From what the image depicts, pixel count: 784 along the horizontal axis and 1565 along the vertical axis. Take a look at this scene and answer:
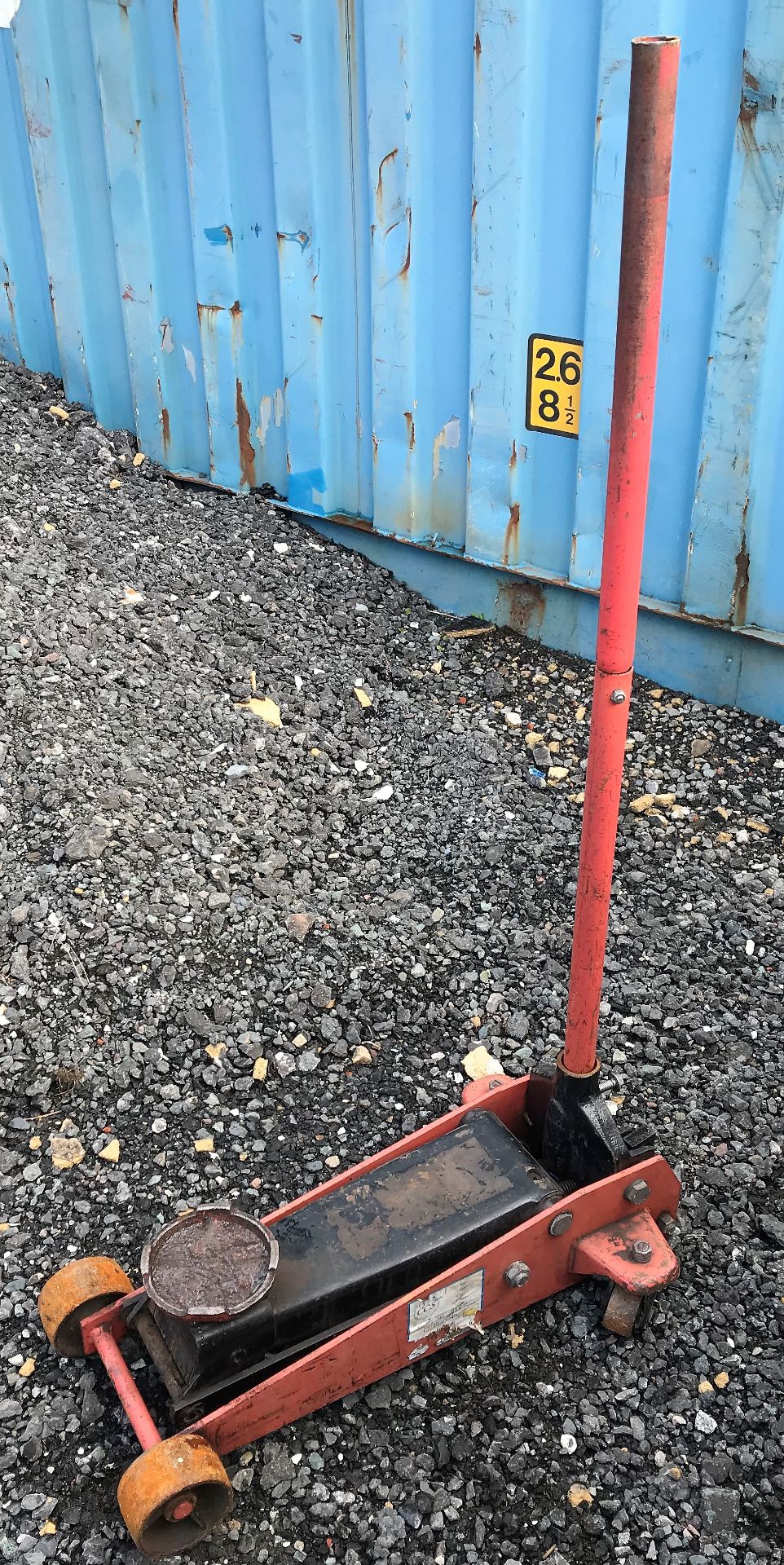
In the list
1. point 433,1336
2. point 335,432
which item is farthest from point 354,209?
point 433,1336

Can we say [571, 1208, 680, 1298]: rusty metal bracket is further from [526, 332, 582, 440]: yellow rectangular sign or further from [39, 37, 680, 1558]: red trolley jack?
[526, 332, 582, 440]: yellow rectangular sign

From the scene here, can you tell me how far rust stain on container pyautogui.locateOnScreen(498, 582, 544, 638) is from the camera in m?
4.99

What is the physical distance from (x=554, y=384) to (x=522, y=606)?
91cm

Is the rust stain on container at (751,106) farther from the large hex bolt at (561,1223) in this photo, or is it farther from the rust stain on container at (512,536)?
the large hex bolt at (561,1223)

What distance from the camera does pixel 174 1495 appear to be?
87.8 inches

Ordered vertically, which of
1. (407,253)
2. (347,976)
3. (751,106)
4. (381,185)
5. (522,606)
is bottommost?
(347,976)

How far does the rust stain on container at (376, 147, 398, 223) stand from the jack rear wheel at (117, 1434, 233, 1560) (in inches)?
157

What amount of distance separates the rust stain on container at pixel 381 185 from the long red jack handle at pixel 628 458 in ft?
8.79

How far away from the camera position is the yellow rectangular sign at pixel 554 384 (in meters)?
4.39

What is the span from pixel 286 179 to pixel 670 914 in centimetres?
311

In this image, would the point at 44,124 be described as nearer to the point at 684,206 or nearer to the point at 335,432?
the point at 335,432

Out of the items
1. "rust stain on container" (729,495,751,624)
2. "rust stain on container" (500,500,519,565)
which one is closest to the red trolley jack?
"rust stain on container" (729,495,751,624)

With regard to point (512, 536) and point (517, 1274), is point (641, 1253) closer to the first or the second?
point (517, 1274)

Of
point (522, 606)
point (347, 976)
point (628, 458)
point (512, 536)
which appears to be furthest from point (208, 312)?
point (628, 458)
